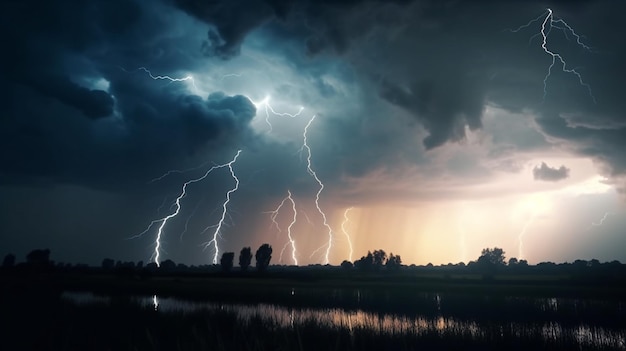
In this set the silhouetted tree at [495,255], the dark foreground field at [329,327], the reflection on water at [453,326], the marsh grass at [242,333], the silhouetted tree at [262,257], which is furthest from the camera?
the silhouetted tree at [262,257]

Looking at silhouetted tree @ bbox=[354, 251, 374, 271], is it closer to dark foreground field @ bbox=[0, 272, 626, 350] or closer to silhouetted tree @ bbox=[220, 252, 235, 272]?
silhouetted tree @ bbox=[220, 252, 235, 272]

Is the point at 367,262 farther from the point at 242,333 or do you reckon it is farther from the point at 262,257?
the point at 242,333

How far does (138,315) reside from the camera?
17.4 m

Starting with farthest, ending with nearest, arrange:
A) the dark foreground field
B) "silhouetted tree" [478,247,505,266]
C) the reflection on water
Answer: "silhouetted tree" [478,247,505,266] → the reflection on water → the dark foreground field

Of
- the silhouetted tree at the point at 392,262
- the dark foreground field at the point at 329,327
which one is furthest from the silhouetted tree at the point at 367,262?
the dark foreground field at the point at 329,327

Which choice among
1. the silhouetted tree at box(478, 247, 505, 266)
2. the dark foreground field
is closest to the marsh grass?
the dark foreground field

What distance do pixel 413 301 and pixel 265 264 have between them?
11452 centimetres

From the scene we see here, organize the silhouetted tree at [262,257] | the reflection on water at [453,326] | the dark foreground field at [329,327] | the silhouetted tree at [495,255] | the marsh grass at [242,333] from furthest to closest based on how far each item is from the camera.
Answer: the silhouetted tree at [262,257] < the silhouetted tree at [495,255] < the reflection on water at [453,326] < the dark foreground field at [329,327] < the marsh grass at [242,333]

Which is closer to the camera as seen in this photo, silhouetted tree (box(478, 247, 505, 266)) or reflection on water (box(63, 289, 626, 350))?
reflection on water (box(63, 289, 626, 350))

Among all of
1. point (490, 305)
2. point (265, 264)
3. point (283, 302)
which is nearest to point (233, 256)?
point (265, 264)

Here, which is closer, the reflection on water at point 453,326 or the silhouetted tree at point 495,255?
the reflection on water at point 453,326

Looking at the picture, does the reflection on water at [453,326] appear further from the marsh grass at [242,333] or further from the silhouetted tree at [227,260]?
the silhouetted tree at [227,260]

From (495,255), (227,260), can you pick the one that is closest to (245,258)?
(227,260)

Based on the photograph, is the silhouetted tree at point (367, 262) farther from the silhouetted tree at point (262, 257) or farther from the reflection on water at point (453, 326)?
the reflection on water at point (453, 326)
